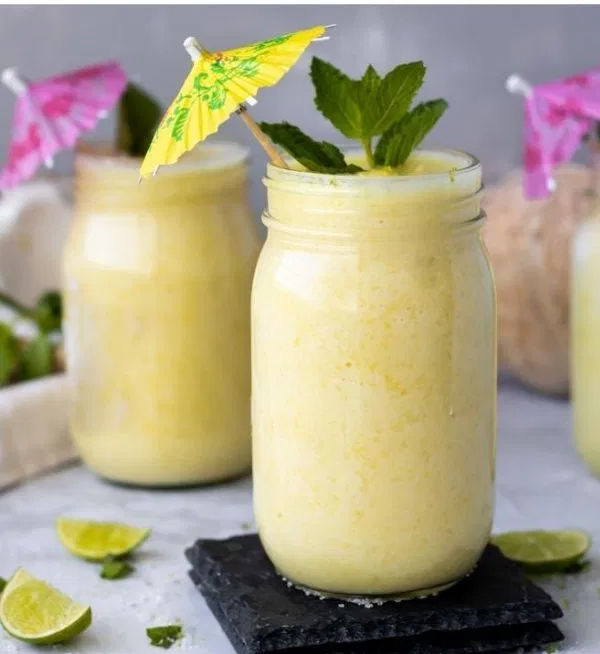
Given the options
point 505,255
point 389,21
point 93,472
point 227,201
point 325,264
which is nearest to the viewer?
point 325,264

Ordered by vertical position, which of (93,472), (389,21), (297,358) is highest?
(389,21)

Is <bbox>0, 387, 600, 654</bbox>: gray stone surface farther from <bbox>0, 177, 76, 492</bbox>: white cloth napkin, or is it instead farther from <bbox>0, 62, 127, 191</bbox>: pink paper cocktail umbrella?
<bbox>0, 62, 127, 191</bbox>: pink paper cocktail umbrella

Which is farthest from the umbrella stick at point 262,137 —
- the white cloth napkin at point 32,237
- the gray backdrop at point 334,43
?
the gray backdrop at point 334,43

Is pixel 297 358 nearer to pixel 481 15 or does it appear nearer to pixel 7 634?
pixel 7 634

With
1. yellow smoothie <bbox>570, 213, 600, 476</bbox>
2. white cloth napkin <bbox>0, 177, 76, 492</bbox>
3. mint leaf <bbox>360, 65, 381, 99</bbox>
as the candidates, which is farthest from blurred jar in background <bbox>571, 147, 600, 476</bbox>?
white cloth napkin <bbox>0, 177, 76, 492</bbox>

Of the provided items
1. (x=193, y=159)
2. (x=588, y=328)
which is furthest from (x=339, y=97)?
(x=588, y=328)

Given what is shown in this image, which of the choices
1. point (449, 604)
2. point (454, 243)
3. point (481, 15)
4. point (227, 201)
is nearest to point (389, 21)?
point (481, 15)
